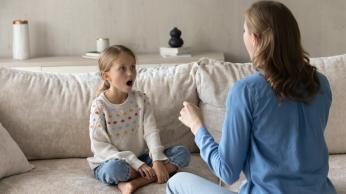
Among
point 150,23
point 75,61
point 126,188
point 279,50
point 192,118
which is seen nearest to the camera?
point 279,50

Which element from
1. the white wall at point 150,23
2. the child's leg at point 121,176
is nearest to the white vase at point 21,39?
the white wall at point 150,23

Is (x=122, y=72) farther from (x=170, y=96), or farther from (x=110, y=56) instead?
(x=170, y=96)

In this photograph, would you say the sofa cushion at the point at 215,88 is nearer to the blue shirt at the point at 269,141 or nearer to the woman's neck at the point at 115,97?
the woman's neck at the point at 115,97

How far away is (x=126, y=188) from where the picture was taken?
2295 mm

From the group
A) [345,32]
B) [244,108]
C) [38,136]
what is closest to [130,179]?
[38,136]

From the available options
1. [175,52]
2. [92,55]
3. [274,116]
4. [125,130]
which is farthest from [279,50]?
[92,55]

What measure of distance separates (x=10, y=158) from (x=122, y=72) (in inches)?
23.8

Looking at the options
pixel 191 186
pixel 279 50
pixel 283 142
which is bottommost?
pixel 191 186

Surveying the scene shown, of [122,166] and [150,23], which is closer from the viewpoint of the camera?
[122,166]

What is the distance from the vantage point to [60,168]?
262 centimetres

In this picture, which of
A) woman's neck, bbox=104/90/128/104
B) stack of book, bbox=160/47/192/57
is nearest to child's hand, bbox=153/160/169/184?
woman's neck, bbox=104/90/128/104

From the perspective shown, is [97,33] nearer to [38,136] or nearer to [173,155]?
[38,136]

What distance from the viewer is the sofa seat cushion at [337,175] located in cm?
235

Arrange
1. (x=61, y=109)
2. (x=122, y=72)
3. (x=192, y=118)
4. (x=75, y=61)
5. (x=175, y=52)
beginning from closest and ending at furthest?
(x=192, y=118) < (x=122, y=72) < (x=61, y=109) < (x=75, y=61) < (x=175, y=52)
